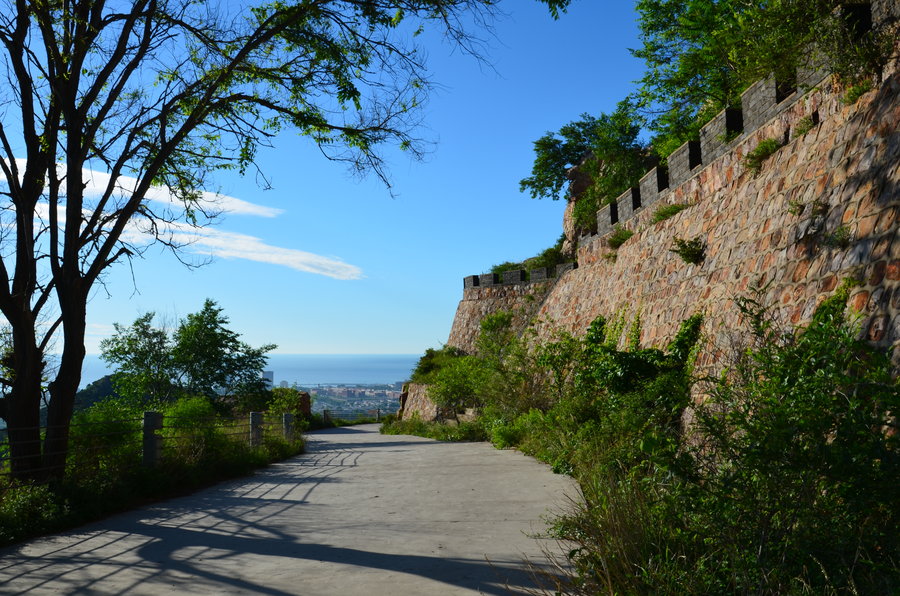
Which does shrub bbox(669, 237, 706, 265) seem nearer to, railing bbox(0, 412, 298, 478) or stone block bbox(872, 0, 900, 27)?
stone block bbox(872, 0, 900, 27)

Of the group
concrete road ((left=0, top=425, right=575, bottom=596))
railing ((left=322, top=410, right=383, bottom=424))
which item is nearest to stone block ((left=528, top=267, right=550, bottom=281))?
concrete road ((left=0, top=425, right=575, bottom=596))

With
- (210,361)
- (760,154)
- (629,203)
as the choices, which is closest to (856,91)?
(760,154)

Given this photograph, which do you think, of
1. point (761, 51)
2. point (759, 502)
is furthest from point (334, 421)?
point (759, 502)

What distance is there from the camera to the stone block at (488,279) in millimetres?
29188

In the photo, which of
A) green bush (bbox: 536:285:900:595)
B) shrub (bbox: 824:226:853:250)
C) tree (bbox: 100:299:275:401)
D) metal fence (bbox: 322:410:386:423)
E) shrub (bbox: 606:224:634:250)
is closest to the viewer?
green bush (bbox: 536:285:900:595)

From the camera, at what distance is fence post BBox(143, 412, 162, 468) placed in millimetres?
9242

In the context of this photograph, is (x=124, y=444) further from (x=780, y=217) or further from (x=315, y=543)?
(x=780, y=217)

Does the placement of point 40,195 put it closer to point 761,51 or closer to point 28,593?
point 28,593

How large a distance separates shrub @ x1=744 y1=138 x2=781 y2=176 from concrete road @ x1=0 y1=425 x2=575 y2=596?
5.40 m

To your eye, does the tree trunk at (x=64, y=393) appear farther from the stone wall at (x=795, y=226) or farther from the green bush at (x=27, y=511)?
the stone wall at (x=795, y=226)

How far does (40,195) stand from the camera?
929 cm

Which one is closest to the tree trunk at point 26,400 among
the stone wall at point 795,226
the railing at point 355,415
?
the stone wall at point 795,226

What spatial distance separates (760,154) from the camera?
9688mm

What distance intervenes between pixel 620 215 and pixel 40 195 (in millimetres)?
12218
